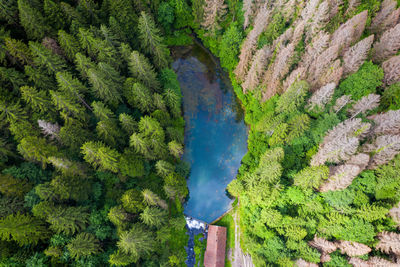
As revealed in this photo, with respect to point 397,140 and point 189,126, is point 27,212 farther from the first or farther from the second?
point 397,140

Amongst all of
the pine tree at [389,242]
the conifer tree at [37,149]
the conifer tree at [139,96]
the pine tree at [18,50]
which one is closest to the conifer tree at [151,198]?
the conifer tree at [37,149]

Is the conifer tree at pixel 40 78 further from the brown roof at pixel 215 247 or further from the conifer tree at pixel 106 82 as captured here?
the brown roof at pixel 215 247

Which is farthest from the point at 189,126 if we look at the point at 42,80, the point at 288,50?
the point at 42,80

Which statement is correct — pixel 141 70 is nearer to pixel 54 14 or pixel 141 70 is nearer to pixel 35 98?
pixel 35 98

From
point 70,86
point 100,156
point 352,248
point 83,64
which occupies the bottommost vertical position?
point 352,248

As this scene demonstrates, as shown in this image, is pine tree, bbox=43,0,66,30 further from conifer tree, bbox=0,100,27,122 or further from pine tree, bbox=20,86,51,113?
conifer tree, bbox=0,100,27,122

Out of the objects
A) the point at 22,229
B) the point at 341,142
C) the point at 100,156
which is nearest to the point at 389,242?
the point at 341,142
